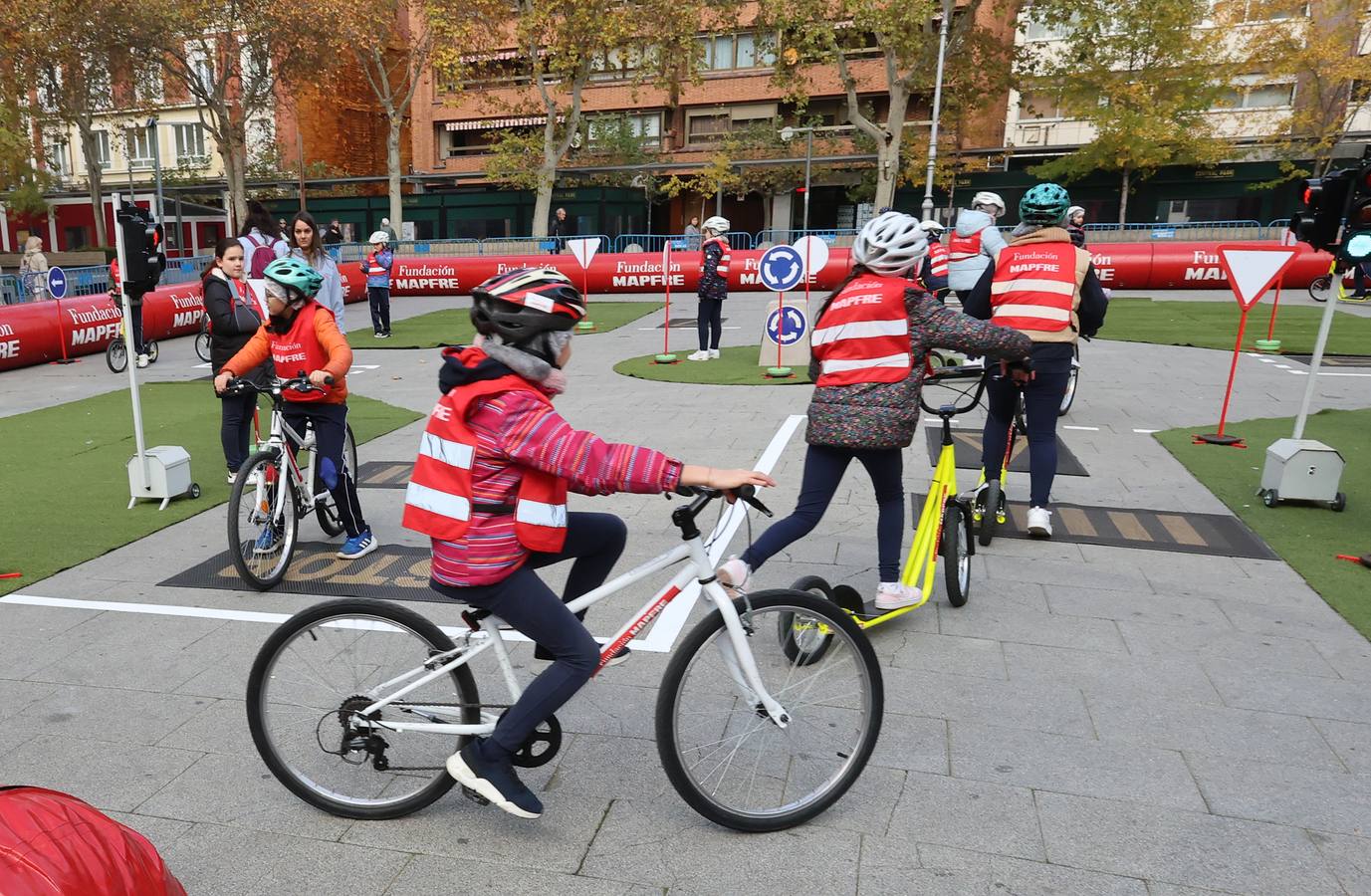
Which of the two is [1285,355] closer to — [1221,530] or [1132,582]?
[1221,530]

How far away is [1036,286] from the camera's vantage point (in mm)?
5676

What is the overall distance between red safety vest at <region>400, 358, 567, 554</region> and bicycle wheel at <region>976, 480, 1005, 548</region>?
3595 millimetres

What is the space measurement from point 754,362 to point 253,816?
10804 mm

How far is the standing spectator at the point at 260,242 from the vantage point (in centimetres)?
830

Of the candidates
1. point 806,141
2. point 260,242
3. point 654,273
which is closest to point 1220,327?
point 654,273

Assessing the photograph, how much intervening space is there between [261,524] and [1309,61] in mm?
38245

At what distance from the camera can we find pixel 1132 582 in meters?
5.34

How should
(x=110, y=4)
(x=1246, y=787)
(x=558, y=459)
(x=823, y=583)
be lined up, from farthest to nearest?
(x=110, y=4), (x=823, y=583), (x=1246, y=787), (x=558, y=459)

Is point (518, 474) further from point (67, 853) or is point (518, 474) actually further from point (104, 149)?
point (104, 149)

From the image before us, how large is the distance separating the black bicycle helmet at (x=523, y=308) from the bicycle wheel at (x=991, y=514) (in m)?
3.67

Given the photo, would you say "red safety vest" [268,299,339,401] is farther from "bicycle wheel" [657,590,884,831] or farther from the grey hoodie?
the grey hoodie

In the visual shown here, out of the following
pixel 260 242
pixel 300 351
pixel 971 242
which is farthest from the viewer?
pixel 971 242

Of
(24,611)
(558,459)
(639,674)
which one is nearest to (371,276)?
(24,611)

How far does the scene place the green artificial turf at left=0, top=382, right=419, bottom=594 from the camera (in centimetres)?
611
